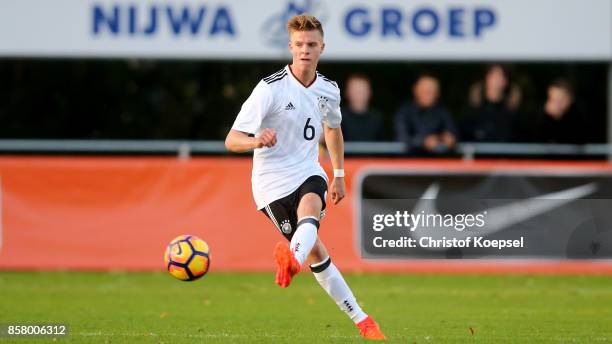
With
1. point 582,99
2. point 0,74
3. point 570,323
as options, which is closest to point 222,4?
point 0,74

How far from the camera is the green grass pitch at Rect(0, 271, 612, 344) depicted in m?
9.35

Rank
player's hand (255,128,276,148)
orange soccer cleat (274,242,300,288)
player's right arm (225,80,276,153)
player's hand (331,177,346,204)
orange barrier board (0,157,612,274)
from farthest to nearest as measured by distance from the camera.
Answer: orange barrier board (0,157,612,274), player's hand (331,177,346,204), player's right arm (225,80,276,153), player's hand (255,128,276,148), orange soccer cleat (274,242,300,288)

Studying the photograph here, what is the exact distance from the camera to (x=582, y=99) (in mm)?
20656

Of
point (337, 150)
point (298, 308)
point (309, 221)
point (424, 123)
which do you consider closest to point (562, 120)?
point (424, 123)

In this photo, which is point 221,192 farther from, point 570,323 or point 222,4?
point 570,323

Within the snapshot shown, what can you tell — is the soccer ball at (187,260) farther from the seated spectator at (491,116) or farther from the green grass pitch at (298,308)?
the seated spectator at (491,116)

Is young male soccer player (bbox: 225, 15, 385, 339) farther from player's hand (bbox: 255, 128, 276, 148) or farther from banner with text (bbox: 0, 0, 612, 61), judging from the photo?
banner with text (bbox: 0, 0, 612, 61)

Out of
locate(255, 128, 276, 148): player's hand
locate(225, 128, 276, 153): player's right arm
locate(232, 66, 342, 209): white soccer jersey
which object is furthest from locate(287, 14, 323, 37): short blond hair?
locate(255, 128, 276, 148): player's hand

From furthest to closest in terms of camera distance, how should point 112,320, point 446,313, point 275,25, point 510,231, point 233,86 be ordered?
point 233,86, point 275,25, point 510,231, point 446,313, point 112,320

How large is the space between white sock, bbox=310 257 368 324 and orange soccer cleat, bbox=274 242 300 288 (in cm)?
101

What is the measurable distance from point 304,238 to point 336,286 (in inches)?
30.8

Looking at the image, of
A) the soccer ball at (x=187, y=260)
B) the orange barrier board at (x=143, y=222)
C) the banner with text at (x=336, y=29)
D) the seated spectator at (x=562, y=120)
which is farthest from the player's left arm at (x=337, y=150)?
the banner with text at (x=336, y=29)

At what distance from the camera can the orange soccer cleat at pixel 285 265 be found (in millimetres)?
7973

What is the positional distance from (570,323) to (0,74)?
12213 millimetres
